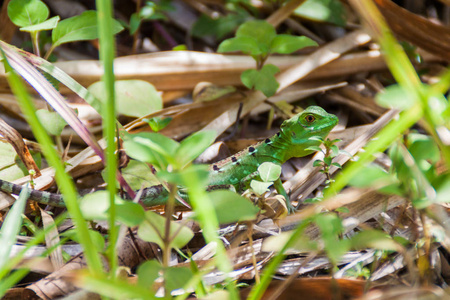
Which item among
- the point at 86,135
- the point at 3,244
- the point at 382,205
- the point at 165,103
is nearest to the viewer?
the point at 3,244

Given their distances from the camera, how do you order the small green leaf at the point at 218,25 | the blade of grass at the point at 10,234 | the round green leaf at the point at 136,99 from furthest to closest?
1. the small green leaf at the point at 218,25
2. the round green leaf at the point at 136,99
3. the blade of grass at the point at 10,234

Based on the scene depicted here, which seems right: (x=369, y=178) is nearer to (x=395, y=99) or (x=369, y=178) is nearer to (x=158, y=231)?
(x=395, y=99)

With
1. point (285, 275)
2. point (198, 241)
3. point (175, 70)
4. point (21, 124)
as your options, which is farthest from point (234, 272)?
point (21, 124)

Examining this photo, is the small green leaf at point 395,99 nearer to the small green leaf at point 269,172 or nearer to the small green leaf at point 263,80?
the small green leaf at point 269,172

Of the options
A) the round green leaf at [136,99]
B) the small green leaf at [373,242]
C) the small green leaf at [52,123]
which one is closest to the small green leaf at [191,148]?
the small green leaf at [373,242]

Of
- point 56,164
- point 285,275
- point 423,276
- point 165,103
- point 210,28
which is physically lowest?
point 423,276

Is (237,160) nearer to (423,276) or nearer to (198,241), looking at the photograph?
(198,241)

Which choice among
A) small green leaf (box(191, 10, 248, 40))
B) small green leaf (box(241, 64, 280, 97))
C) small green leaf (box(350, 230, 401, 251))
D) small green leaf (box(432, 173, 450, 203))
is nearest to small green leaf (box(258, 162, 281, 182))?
small green leaf (box(350, 230, 401, 251))
